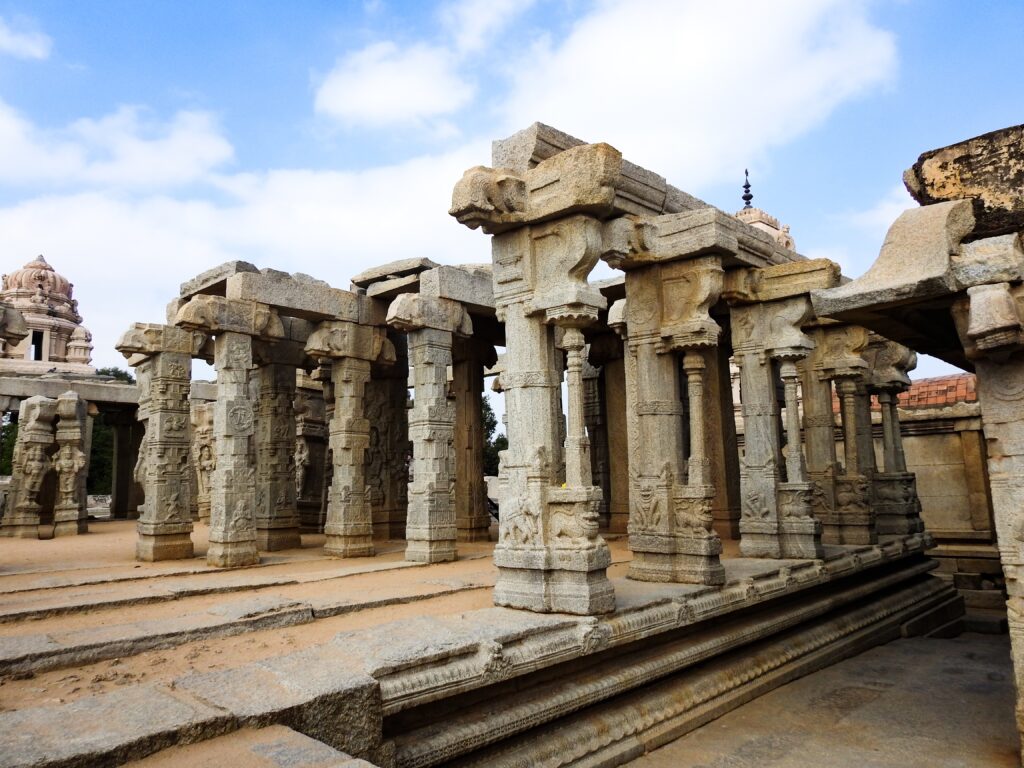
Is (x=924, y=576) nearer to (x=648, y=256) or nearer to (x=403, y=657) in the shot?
(x=648, y=256)

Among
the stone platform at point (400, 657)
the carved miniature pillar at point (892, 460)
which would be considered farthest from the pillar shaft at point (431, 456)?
the carved miniature pillar at point (892, 460)

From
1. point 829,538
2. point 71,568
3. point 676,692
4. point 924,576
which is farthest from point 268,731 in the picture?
point 924,576

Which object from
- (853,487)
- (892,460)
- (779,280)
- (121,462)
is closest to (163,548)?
(779,280)

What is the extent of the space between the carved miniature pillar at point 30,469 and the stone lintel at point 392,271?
9319mm

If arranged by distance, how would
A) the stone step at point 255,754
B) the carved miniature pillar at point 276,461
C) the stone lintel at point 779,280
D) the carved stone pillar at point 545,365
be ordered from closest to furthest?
the stone step at point 255,754 < the carved stone pillar at point 545,365 < the stone lintel at point 779,280 < the carved miniature pillar at point 276,461

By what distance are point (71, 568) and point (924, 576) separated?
12.8 meters

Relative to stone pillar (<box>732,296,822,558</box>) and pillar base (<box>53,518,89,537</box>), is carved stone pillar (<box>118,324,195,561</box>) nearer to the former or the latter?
pillar base (<box>53,518,89,537</box>)

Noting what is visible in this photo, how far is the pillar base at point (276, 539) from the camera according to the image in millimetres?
12688

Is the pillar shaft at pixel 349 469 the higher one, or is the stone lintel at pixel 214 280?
the stone lintel at pixel 214 280

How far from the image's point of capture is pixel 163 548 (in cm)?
1107

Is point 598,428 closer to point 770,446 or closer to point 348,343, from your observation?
point 348,343

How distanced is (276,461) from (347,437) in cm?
206

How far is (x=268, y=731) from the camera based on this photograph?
3.27 meters

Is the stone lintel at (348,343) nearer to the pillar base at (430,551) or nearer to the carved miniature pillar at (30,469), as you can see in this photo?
the pillar base at (430,551)
